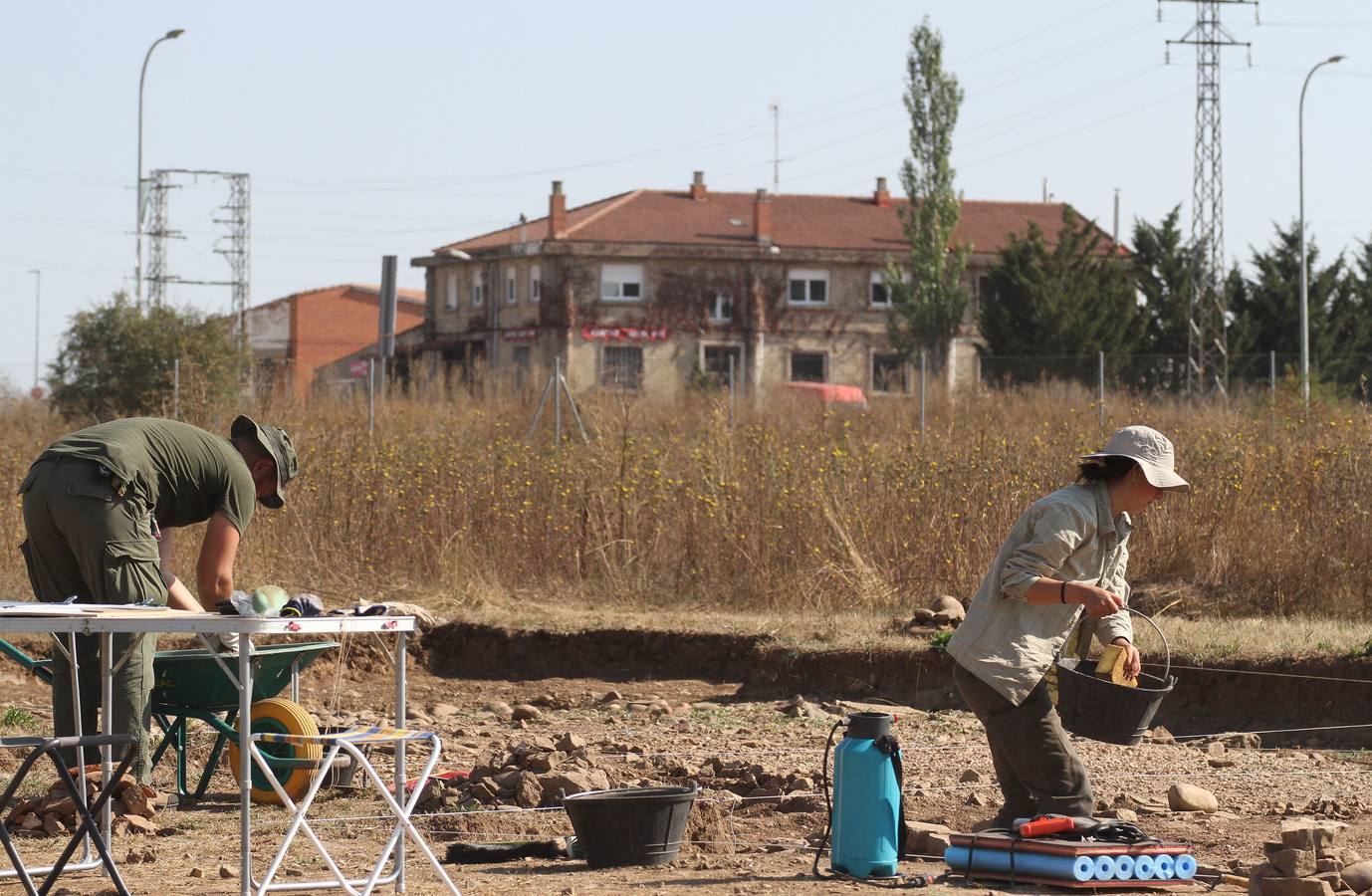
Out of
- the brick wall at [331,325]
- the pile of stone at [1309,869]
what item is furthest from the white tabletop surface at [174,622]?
the brick wall at [331,325]

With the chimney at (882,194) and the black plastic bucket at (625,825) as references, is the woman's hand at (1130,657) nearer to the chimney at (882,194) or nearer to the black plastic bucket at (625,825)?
the black plastic bucket at (625,825)

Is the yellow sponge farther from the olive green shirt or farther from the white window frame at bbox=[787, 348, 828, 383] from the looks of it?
the white window frame at bbox=[787, 348, 828, 383]

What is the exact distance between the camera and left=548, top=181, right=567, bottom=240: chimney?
170ft

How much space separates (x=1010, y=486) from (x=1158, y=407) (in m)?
6.55

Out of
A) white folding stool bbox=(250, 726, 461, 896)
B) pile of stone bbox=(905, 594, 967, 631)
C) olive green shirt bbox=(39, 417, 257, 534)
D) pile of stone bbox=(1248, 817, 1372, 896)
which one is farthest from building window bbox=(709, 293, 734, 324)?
white folding stool bbox=(250, 726, 461, 896)

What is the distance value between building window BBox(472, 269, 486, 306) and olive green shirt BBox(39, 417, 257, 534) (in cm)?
4715

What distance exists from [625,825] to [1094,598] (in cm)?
205

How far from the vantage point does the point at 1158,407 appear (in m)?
21.0

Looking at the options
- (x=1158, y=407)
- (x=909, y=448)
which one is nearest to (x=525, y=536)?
(x=909, y=448)

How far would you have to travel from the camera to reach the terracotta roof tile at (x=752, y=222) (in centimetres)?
5256

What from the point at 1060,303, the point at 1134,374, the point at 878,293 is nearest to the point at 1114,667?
the point at 1134,374

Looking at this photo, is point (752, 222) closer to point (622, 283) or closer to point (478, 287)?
point (622, 283)

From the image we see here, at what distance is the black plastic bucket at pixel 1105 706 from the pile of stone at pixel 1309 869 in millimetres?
653

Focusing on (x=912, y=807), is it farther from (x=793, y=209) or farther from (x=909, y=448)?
(x=793, y=209)
